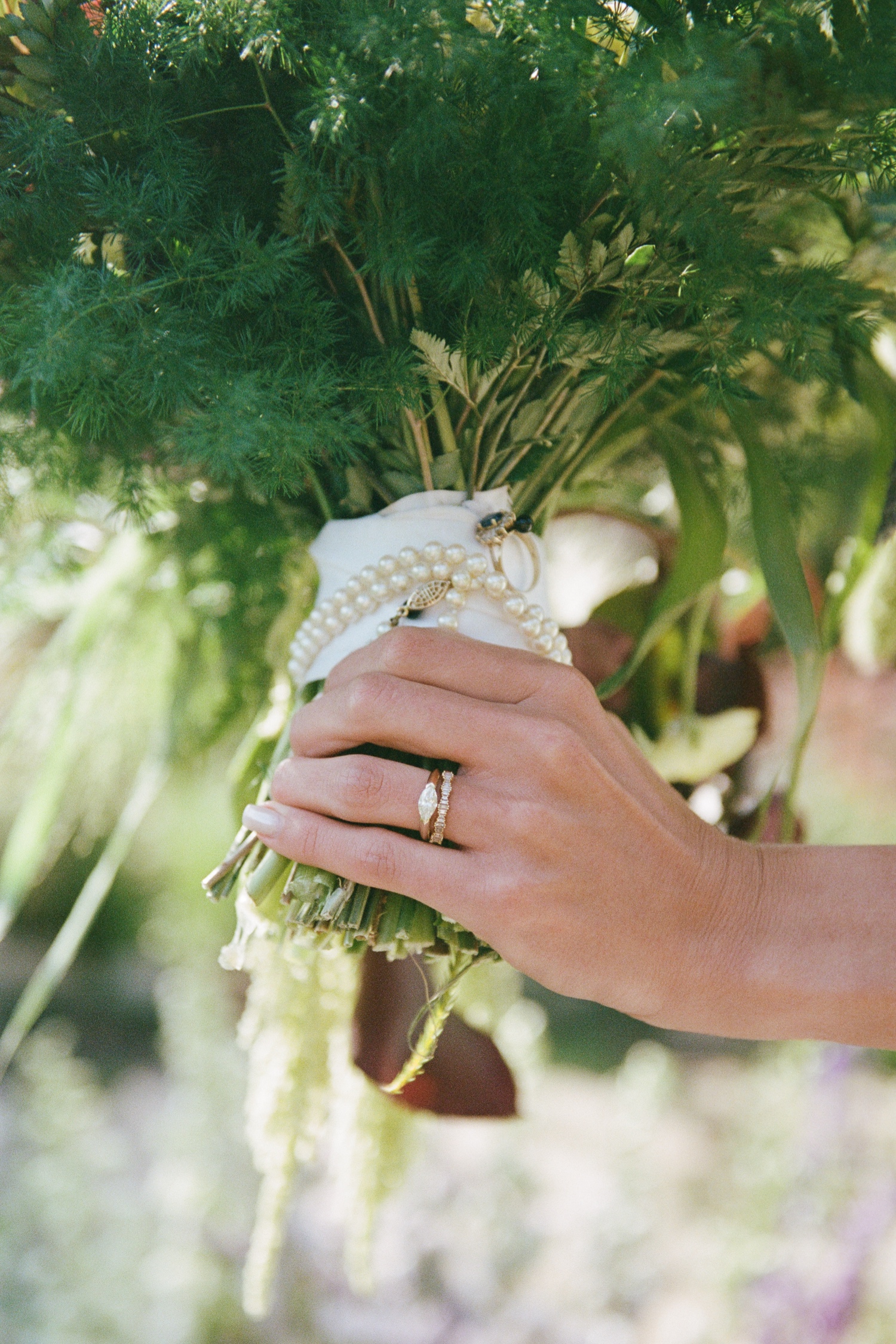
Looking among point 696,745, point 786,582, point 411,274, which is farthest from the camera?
point 696,745

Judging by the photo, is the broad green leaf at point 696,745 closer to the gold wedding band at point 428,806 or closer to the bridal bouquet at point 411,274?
the bridal bouquet at point 411,274

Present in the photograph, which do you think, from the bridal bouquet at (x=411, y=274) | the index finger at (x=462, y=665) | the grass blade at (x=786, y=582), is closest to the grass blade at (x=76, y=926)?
the bridal bouquet at (x=411, y=274)

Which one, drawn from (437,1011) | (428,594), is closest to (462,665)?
(428,594)

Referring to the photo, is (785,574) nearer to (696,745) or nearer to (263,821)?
(696,745)

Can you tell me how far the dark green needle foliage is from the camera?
0.32 meters

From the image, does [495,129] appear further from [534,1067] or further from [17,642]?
[534,1067]

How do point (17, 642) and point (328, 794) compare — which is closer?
point (328, 794)

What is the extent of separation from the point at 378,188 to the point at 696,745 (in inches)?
15.2

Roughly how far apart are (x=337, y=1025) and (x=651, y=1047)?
1.18 meters

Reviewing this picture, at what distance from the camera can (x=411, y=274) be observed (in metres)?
0.35

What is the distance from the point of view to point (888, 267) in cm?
49

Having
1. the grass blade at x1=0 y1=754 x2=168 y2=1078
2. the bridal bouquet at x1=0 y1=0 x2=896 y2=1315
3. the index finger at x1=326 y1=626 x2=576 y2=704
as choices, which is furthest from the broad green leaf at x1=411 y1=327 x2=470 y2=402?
the grass blade at x1=0 y1=754 x2=168 y2=1078

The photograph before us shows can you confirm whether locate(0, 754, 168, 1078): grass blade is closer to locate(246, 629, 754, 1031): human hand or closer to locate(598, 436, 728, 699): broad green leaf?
locate(246, 629, 754, 1031): human hand

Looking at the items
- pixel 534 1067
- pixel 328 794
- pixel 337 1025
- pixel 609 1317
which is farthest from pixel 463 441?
pixel 609 1317
